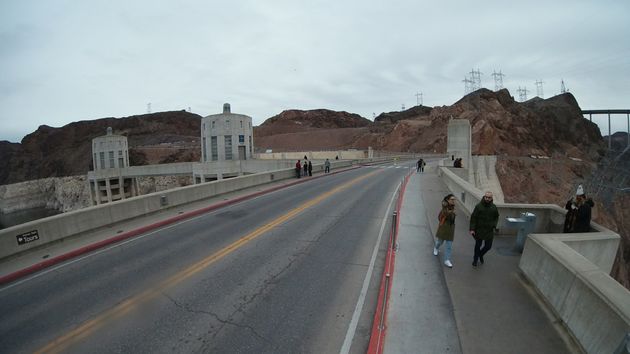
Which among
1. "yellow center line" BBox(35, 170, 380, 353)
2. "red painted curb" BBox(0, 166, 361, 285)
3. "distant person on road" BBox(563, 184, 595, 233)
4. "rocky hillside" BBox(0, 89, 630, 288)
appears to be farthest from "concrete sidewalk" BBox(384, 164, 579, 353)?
"rocky hillside" BBox(0, 89, 630, 288)

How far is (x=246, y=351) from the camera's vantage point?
14.7 feet

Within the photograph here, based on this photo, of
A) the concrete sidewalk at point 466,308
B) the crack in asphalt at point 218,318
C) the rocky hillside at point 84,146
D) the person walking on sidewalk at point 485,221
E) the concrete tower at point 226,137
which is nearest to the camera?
the concrete sidewalk at point 466,308

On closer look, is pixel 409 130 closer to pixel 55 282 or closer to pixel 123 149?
pixel 123 149

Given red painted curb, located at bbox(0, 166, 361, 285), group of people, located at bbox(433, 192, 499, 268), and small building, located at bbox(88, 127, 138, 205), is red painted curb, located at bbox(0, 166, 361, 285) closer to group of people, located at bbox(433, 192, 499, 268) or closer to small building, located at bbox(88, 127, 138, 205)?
group of people, located at bbox(433, 192, 499, 268)

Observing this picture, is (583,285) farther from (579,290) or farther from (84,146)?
(84,146)

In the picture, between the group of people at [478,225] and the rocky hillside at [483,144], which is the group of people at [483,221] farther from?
the rocky hillside at [483,144]

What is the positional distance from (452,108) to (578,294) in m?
103

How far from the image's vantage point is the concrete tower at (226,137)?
40.3 metres

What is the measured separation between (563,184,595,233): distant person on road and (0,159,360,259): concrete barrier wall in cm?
1361

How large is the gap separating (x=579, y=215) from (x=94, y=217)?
1369 centimetres

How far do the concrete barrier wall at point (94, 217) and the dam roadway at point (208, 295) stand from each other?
62.4 inches

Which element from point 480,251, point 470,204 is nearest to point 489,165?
point 470,204

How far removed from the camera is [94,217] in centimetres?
1032

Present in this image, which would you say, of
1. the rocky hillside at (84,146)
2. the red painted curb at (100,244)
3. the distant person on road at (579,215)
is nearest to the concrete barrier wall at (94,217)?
the red painted curb at (100,244)
